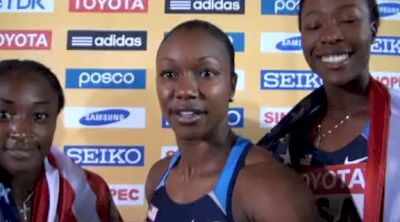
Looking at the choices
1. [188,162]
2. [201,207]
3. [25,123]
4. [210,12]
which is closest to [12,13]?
[210,12]

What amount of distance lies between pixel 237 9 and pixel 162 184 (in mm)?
869

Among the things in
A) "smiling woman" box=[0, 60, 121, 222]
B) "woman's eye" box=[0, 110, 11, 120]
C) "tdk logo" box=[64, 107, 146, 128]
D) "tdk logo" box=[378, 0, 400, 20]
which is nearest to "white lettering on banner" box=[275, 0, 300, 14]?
"tdk logo" box=[378, 0, 400, 20]

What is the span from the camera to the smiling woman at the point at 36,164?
105 cm

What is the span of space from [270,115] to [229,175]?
85 cm

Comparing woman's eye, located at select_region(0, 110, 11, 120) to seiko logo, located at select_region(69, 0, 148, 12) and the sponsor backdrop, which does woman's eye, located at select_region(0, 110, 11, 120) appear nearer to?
the sponsor backdrop

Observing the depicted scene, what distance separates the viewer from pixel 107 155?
5.58 feet

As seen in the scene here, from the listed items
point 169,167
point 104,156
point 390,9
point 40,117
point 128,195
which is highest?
point 390,9

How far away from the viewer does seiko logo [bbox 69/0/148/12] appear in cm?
173

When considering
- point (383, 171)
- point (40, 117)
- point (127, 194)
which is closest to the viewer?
point (383, 171)

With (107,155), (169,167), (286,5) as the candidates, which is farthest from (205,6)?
(169,167)

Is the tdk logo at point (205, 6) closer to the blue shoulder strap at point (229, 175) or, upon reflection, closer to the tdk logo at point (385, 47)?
the tdk logo at point (385, 47)

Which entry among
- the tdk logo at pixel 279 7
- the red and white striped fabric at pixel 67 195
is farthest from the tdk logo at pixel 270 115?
the red and white striped fabric at pixel 67 195

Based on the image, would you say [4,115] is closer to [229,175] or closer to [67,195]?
[67,195]

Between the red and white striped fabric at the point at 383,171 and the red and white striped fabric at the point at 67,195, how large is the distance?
59cm
